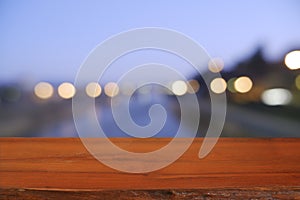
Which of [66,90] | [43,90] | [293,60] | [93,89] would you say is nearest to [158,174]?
[93,89]

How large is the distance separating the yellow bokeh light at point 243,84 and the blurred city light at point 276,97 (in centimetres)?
9

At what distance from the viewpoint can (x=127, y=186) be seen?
49 cm

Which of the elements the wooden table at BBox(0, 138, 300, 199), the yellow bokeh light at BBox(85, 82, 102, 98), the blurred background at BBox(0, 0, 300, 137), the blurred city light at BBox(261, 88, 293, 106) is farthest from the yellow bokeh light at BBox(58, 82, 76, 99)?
the blurred city light at BBox(261, 88, 293, 106)

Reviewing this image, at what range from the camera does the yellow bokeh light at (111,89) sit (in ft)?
4.53

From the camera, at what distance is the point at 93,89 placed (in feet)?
4.31

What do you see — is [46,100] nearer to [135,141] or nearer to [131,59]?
[131,59]

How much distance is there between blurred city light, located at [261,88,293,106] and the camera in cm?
142

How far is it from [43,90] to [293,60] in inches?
55.3

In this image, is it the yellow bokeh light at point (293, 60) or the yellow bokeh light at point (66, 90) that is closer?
the yellow bokeh light at point (66, 90)

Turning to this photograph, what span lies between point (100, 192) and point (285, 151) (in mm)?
515

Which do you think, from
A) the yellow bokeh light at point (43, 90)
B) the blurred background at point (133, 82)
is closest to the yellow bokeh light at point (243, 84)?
the blurred background at point (133, 82)

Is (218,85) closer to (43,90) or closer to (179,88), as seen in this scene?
(179,88)

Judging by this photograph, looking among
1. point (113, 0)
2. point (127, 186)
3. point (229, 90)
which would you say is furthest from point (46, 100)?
point (127, 186)

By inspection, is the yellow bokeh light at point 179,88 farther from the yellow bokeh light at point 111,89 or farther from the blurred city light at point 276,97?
the blurred city light at point 276,97
